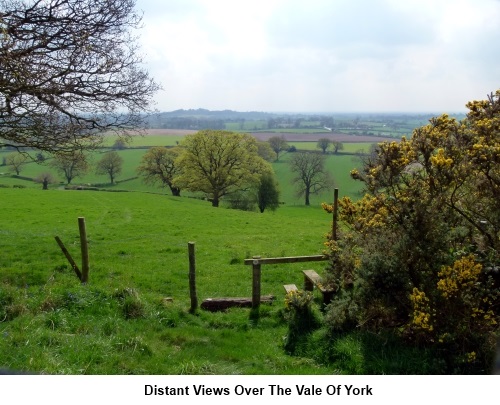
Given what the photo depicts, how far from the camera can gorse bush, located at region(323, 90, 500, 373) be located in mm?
6223

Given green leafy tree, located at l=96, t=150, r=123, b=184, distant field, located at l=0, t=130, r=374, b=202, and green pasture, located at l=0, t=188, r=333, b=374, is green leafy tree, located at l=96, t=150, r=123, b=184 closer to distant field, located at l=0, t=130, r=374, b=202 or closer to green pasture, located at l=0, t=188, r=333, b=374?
distant field, located at l=0, t=130, r=374, b=202

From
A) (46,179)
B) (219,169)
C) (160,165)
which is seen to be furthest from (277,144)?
(46,179)

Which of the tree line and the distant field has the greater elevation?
the tree line

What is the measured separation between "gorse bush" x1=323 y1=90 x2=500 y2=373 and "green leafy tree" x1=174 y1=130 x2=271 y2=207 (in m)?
41.5

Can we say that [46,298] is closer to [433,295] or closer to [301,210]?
[433,295]

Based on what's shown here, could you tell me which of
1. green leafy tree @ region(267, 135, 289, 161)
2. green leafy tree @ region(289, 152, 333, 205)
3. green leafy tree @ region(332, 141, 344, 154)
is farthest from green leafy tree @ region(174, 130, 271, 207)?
green leafy tree @ region(332, 141, 344, 154)

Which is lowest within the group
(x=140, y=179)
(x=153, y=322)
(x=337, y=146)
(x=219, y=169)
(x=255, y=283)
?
(x=140, y=179)

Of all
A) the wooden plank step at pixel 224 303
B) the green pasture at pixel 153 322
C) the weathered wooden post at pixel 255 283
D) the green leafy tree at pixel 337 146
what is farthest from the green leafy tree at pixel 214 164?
the green leafy tree at pixel 337 146

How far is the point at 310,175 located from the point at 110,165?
33283mm

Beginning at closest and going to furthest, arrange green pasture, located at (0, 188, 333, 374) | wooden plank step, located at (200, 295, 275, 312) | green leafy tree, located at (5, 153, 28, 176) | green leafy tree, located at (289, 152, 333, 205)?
green pasture, located at (0, 188, 333, 374)
wooden plank step, located at (200, 295, 275, 312)
green leafy tree, located at (5, 153, 28, 176)
green leafy tree, located at (289, 152, 333, 205)

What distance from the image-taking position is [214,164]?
1932 inches

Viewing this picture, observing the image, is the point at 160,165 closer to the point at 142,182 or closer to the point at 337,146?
the point at 142,182

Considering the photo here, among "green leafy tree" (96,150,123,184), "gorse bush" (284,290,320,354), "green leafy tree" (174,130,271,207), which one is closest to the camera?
"gorse bush" (284,290,320,354)

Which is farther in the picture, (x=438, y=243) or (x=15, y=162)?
(x=15, y=162)
